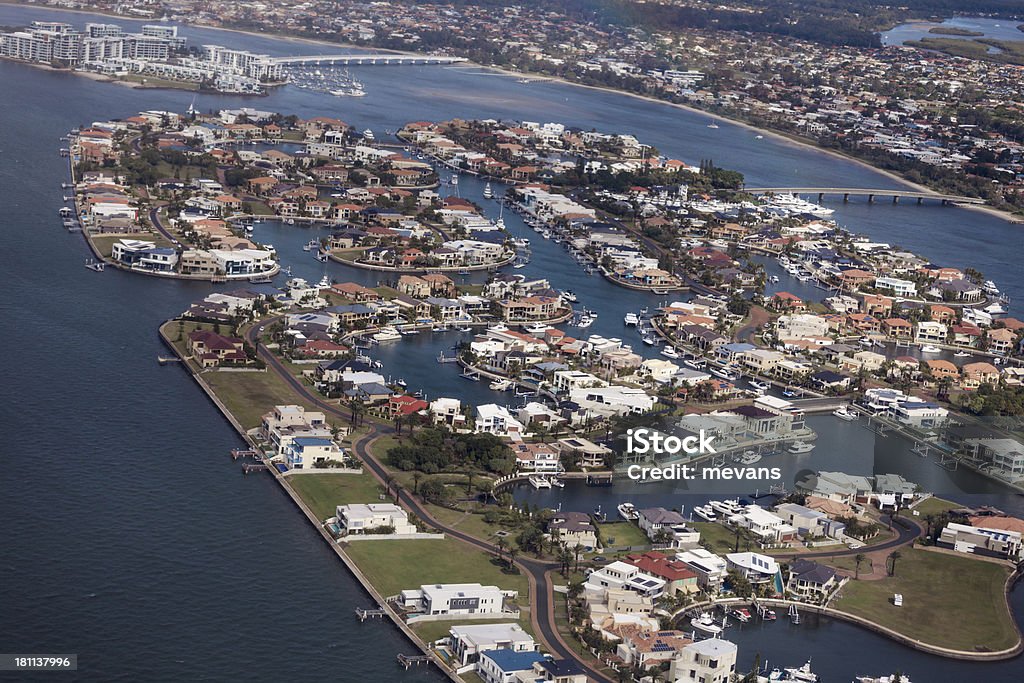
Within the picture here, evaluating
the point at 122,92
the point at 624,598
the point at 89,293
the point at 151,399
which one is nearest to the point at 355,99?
the point at 122,92

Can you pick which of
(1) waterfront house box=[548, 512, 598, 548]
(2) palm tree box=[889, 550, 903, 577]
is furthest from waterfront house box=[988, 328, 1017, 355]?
(1) waterfront house box=[548, 512, 598, 548]

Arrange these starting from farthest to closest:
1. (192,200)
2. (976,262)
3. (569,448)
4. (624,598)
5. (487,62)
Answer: (487,62) < (976,262) < (192,200) < (569,448) < (624,598)

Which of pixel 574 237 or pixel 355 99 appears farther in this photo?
pixel 355 99

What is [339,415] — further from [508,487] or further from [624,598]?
[624,598]

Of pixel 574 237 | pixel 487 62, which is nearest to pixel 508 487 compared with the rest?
pixel 574 237

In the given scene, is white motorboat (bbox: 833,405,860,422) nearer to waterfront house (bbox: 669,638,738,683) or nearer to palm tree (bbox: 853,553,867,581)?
palm tree (bbox: 853,553,867,581)

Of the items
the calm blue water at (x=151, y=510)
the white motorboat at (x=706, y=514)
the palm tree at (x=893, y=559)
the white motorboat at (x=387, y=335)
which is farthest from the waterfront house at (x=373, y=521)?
the white motorboat at (x=387, y=335)

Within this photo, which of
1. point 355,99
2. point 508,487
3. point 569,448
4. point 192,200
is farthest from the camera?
point 355,99
